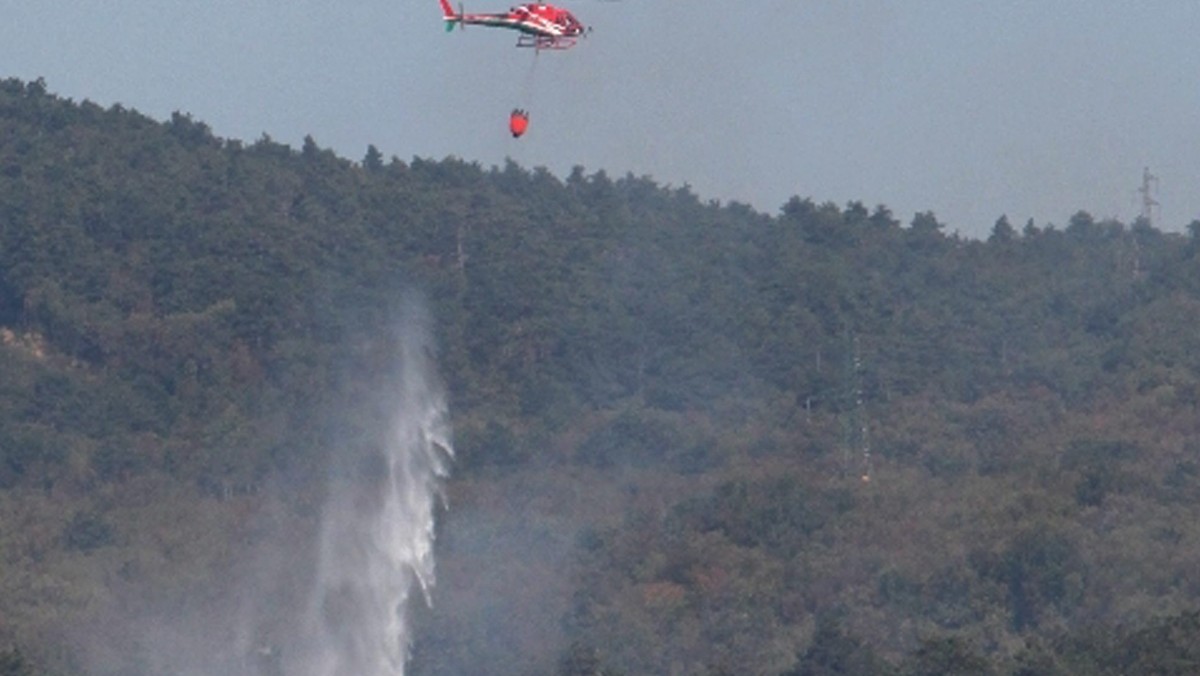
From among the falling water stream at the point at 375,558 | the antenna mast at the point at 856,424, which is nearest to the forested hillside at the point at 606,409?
the antenna mast at the point at 856,424

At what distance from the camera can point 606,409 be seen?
95.6 metres

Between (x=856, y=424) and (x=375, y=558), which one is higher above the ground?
(x=856, y=424)

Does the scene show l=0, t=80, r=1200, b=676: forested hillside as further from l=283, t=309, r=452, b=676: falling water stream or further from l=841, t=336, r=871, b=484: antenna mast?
l=283, t=309, r=452, b=676: falling water stream

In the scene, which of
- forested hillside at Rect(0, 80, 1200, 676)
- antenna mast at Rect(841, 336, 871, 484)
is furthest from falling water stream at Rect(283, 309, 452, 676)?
antenna mast at Rect(841, 336, 871, 484)

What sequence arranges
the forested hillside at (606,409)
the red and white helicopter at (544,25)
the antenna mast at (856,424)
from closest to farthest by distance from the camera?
the red and white helicopter at (544,25) < the forested hillside at (606,409) < the antenna mast at (856,424)

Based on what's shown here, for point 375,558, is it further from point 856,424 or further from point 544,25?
point 856,424

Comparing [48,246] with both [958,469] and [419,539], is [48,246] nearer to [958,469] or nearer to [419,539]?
[958,469]

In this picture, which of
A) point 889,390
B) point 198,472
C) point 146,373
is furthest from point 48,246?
point 889,390

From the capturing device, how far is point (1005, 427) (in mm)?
91688

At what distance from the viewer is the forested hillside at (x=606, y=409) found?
67.1 metres

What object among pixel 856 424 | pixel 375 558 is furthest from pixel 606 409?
pixel 375 558

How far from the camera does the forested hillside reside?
67.1m

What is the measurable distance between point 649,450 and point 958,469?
33.5 ft

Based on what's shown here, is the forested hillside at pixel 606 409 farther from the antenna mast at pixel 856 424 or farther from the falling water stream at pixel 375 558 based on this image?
the falling water stream at pixel 375 558
